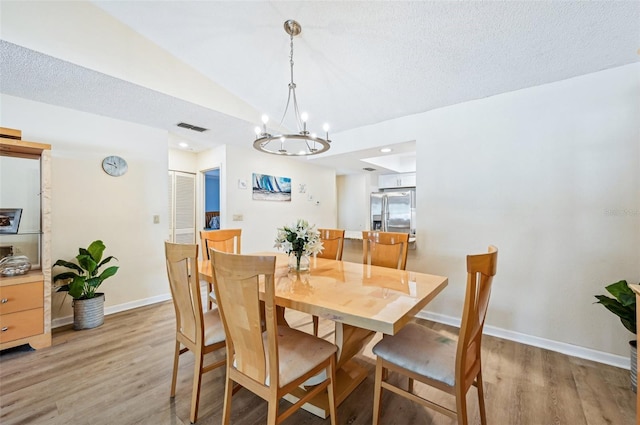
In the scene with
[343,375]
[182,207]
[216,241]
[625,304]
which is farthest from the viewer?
[182,207]

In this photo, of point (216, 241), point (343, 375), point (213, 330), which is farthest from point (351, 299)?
point (216, 241)

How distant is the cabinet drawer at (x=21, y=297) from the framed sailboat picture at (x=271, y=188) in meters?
2.66

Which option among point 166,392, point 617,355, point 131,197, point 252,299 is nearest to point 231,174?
point 131,197

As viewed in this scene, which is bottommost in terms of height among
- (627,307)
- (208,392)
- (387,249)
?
(208,392)

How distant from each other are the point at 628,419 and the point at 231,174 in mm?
4452

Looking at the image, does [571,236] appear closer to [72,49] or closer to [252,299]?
[252,299]

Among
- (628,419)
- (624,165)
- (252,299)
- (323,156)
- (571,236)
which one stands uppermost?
(323,156)

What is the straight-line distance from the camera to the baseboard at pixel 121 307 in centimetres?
271

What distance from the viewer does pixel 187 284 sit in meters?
1.51

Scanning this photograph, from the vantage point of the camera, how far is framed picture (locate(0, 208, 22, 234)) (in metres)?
2.39

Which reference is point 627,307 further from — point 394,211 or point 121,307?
point 121,307

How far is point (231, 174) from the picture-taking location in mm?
4078

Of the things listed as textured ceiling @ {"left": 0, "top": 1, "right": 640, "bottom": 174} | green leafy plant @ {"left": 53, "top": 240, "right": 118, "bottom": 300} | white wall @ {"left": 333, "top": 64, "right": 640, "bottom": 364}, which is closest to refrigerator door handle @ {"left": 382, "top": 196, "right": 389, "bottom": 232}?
white wall @ {"left": 333, "top": 64, "right": 640, "bottom": 364}

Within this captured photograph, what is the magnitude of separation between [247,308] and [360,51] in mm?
2270
